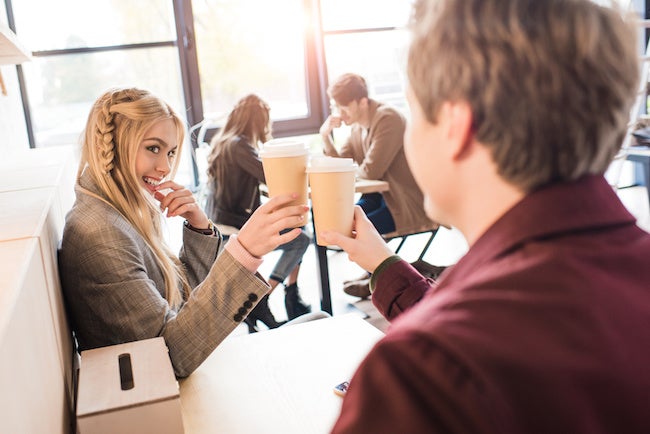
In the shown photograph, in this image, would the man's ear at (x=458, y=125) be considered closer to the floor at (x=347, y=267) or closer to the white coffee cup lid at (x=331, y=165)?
the white coffee cup lid at (x=331, y=165)

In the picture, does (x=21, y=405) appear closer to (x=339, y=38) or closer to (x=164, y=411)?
(x=164, y=411)

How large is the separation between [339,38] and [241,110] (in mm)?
1956

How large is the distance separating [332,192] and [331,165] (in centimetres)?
5

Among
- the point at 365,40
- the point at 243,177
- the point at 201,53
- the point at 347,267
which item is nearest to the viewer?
the point at 243,177

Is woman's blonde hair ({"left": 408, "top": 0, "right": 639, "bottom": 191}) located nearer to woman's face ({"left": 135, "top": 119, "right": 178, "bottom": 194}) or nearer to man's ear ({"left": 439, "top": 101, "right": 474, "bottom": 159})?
man's ear ({"left": 439, "top": 101, "right": 474, "bottom": 159})

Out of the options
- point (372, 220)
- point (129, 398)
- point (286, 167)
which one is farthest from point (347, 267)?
point (129, 398)

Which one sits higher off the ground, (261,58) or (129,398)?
(261,58)

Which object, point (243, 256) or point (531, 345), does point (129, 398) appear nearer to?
point (243, 256)

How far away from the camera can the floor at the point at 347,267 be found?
369 centimetres

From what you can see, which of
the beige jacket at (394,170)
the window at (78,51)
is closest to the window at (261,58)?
the window at (78,51)

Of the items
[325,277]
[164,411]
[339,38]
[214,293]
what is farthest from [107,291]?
[339,38]

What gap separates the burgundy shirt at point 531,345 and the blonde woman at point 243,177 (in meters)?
3.03

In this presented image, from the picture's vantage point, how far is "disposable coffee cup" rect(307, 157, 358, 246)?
1.23 meters

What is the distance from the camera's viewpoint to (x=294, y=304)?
3641mm
